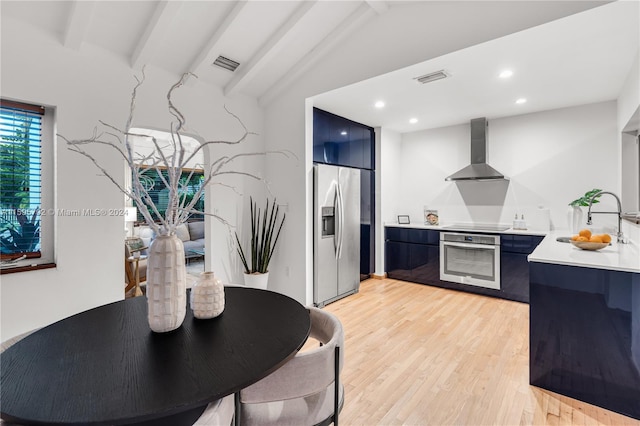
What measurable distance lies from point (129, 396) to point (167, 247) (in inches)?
19.7

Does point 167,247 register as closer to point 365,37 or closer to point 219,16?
point 219,16

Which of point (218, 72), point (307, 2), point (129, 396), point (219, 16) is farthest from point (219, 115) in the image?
point (129, 396)

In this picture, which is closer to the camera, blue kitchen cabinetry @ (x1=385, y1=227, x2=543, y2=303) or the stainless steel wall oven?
blue kitchen cabinetry @ (x1=385, y1=227, x2=543, y2=303)

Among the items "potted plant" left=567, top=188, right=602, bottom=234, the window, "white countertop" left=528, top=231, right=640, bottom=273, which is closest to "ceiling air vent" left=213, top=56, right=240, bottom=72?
the window

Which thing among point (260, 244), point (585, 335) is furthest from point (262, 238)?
point (585, 335)

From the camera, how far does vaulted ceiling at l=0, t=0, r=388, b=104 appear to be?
2309 mm

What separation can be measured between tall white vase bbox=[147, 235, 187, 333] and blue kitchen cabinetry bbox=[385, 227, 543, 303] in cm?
387

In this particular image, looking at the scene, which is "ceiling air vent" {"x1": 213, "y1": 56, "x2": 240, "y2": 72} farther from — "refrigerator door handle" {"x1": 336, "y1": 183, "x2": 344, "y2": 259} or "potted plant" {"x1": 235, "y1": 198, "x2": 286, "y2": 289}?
"refrigerator door handle" {"x1": 336, "y1": 183, "x2": 344, "y2": 259}

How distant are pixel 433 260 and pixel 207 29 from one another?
3808mm

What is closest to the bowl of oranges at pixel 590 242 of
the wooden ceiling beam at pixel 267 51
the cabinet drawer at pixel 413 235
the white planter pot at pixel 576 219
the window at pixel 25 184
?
the white planter pot at pixel 576 219

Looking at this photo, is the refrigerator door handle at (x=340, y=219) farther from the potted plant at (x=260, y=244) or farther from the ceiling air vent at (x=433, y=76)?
the ceiling air vent at (x=433, y=76)

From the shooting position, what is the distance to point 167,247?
3.84 feet

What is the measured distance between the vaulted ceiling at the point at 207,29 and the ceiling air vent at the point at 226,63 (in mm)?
41

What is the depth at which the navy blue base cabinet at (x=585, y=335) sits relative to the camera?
1827mm
